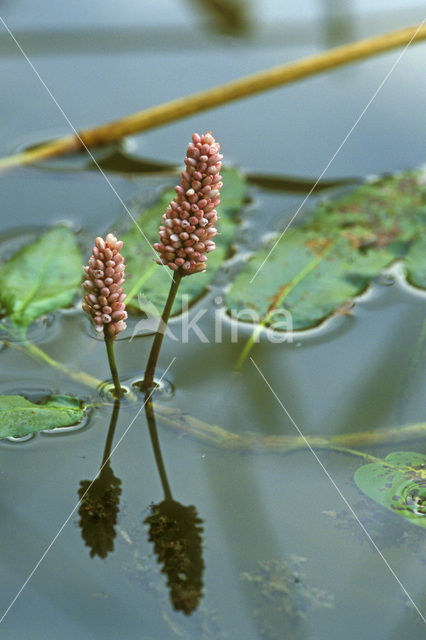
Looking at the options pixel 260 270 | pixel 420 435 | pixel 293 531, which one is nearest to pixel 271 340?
pixel 260 270

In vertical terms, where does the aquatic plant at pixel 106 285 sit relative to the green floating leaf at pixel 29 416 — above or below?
above

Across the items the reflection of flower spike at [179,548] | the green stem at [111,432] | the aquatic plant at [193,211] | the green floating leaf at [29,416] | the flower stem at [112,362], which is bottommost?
the reflection of flower spike at [179,548]

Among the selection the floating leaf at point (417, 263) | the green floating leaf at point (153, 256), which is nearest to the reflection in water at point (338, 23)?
the green floating leaf at point (153, 256)

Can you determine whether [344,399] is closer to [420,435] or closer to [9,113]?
[420,435]

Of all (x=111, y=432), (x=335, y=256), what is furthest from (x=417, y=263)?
(x=111, y=432)

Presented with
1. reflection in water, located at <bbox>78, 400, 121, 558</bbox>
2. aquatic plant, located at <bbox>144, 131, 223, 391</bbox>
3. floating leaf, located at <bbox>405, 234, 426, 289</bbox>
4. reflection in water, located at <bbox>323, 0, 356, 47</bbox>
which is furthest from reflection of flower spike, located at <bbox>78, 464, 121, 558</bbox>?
reflection in water, located at <bbox>323, 0, 356, 47</bbox>

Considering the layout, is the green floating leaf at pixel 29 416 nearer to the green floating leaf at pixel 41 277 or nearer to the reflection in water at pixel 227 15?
the green floating leaf at pixel 41 277

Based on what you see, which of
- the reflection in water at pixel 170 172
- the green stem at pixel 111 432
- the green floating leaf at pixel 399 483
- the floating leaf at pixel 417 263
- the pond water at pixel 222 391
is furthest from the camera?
the reflection in water at pixel 170 172

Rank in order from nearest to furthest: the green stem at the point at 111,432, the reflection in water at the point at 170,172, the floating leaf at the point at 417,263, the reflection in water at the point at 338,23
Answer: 1. the green stem at the point at 111,432
2. the floating leaf at the point at 417,263
3. the reflection in water at the point at 170,172
4. the reflection in water at the point at 338,23
